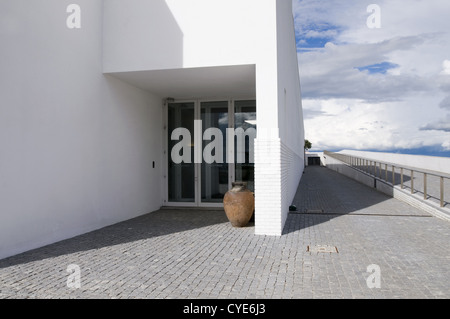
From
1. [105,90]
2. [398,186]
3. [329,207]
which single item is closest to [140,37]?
[105,90]

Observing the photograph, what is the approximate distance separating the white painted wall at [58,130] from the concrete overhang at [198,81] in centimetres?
56

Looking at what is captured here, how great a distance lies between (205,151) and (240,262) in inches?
219

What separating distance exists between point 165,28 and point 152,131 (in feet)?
10.7

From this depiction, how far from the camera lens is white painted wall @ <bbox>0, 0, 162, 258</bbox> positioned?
210 inches

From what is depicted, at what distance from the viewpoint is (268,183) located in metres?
6.67

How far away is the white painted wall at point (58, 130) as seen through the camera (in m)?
5.32

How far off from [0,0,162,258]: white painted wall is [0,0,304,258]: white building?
0.02m

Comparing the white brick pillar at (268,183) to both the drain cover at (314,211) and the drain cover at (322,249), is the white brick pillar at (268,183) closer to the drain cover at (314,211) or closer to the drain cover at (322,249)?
the drain cover at (322,249)

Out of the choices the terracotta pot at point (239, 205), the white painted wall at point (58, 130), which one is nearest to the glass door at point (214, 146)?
the white painted wall at point (58, 130)

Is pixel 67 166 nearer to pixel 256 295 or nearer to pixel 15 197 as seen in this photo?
pixel 15 197

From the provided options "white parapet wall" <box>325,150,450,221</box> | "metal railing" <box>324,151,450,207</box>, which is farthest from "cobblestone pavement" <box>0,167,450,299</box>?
"metal railing" <box>324,151,450,207</box>

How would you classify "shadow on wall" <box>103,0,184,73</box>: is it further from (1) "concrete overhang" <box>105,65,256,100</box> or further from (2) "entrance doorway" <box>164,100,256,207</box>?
(2) "entrance doorway" <box>164,100,256,207</box>

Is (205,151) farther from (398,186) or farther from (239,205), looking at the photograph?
(398,186)

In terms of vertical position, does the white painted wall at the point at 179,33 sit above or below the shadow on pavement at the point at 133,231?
above
